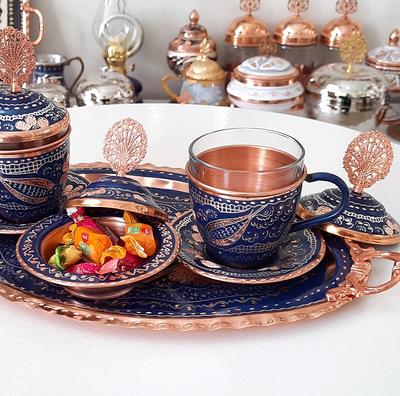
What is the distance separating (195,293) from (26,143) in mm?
170

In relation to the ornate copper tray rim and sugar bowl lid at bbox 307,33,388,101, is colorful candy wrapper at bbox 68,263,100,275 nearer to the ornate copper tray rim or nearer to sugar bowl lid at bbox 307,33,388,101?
the ornate copper tray rim

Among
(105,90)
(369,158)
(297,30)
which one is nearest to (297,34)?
(297,30)

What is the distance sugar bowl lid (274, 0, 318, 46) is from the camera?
127 cm

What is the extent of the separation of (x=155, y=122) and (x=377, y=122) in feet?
1.57

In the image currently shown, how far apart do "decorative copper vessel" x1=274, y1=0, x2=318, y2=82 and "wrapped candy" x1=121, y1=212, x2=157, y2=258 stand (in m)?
0.89

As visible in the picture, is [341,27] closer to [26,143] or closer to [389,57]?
[389,57]

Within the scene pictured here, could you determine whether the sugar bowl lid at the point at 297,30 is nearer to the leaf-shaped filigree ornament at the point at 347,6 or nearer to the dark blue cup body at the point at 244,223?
the leaf-shaped filigree ornament at the point at 347,6

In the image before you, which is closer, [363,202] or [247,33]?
[363,202]

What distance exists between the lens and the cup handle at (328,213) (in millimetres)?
496

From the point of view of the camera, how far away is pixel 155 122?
0.81 meters

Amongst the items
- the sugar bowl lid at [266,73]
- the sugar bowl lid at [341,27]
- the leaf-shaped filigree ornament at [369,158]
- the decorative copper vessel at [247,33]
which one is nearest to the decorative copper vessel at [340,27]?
A: the sugar bowl lid at [341,27]

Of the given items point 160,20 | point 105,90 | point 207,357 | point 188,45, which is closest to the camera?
point 207,357

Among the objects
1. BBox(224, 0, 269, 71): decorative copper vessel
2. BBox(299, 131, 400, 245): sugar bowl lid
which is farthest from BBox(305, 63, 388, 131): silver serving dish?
BBox(299, 131, 400, 245): sugar bowl lid

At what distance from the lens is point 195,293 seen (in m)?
0.46
